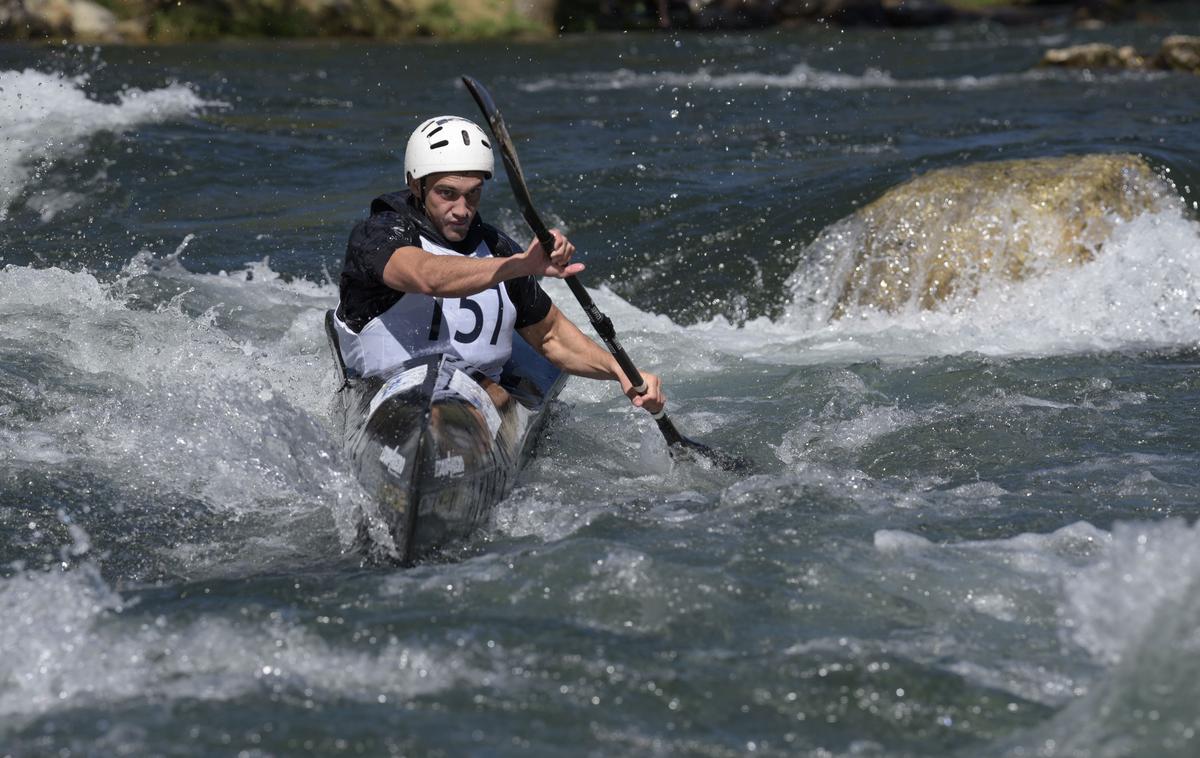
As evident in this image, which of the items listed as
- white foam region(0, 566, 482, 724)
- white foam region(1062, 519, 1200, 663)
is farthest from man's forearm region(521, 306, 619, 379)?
white foam region(1062, 519, 1200, 663)

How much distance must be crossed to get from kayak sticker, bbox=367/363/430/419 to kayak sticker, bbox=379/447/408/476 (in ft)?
0.84

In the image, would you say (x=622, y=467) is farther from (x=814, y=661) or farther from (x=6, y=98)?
(x=6, y=98)

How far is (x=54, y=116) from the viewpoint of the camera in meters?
13.2

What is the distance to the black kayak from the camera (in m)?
5.02

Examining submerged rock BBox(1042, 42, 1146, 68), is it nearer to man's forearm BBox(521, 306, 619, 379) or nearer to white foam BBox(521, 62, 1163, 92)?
white foam BBox(521, 62, 1163, 92)

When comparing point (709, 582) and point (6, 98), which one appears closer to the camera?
point (709, 582)

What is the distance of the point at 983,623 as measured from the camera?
447cm

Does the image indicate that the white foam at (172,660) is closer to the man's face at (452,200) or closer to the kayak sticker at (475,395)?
the kayak sticker at (475,395)

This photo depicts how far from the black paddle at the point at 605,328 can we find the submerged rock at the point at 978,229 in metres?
3.25

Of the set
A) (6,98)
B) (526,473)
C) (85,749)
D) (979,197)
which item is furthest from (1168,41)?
(85,749)

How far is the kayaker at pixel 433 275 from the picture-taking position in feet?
17.8

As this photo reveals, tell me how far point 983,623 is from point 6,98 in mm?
11653

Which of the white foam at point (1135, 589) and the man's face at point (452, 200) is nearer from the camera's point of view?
the white foam at point (1135, 589)

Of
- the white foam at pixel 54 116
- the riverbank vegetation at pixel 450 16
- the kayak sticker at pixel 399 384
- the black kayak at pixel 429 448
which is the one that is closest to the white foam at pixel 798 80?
the white foam at pixel 54 116
